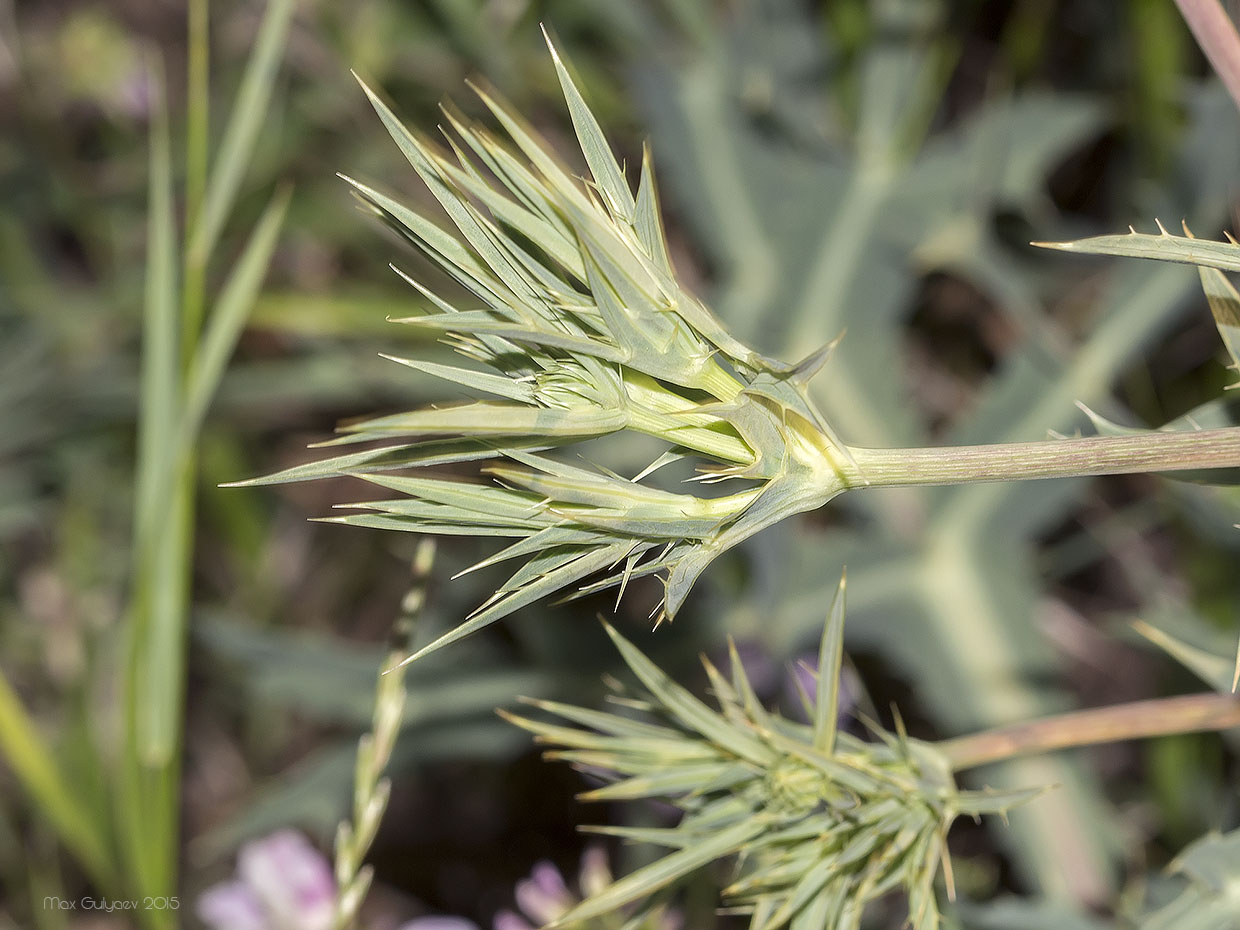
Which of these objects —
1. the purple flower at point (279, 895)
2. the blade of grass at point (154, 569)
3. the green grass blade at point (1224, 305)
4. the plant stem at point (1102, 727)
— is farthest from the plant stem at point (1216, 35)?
the purple flower at point (279, 895)

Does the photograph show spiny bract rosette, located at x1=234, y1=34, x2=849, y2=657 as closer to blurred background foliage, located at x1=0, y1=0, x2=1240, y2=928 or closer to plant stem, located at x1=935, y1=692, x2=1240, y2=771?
plant stem, located at x1=935, y1=692, x2=1240, y2=771

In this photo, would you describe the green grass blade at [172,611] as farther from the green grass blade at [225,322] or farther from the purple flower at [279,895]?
the purple flower at [279,895]

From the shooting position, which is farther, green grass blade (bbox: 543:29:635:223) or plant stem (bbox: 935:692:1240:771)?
plant stem (bbox: 935:692:1240:771)

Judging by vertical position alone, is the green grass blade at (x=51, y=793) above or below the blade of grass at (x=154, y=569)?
below

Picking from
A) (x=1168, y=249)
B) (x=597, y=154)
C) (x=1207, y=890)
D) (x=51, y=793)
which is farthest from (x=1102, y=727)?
(x=51, y=793)

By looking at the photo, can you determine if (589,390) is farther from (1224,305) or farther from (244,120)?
(244,120)

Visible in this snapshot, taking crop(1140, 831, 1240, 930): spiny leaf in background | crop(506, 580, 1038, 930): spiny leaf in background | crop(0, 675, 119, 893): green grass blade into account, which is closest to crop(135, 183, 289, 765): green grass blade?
crop(0, 675, 119, 893): green grass blade
